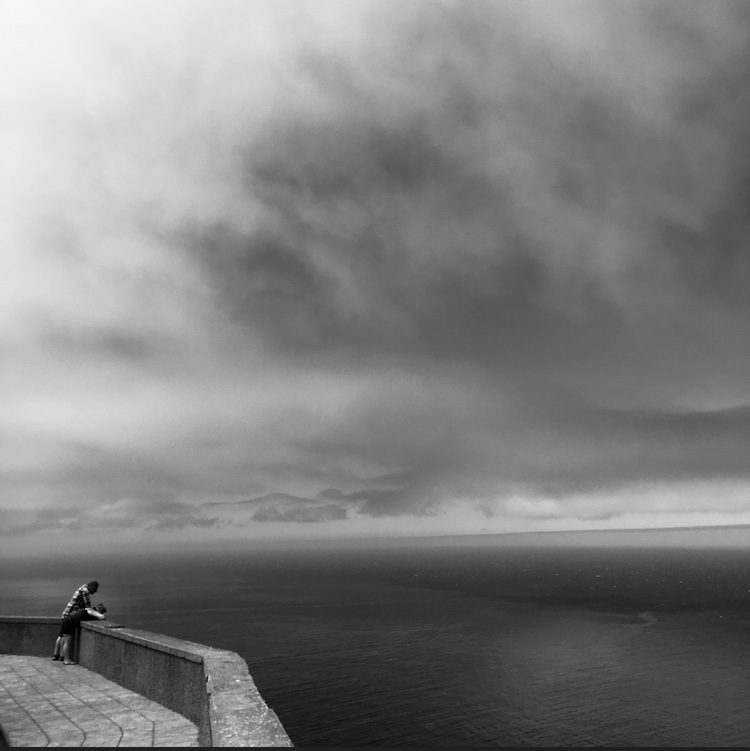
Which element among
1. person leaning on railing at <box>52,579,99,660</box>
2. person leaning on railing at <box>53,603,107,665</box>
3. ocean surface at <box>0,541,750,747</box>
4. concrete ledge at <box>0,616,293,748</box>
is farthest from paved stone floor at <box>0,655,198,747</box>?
ocean surface at <box>0,541,750,747</box>

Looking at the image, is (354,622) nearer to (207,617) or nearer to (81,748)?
(207,617)

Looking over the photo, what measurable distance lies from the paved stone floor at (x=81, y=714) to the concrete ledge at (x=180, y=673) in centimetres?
20

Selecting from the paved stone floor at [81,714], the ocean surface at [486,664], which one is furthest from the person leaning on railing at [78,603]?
the ocean surface at [486,664]

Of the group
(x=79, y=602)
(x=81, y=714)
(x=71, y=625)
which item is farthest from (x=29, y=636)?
(x=81, y=714)

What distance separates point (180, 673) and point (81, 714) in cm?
134

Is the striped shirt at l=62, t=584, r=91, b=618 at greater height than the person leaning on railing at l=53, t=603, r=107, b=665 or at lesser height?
greater

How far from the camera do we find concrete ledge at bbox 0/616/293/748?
5.86m

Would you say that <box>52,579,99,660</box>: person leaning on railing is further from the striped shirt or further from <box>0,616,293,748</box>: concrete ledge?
<box>0,616,293,748</box>: concrete ledge

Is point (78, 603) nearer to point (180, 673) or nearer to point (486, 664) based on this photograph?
point (180, 673)

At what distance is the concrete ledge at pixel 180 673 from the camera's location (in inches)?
231

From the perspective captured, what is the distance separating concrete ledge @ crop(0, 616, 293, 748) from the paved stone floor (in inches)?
8.0

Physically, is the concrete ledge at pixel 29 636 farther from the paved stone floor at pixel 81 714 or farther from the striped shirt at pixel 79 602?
the paved stone floor at pixel 81 714

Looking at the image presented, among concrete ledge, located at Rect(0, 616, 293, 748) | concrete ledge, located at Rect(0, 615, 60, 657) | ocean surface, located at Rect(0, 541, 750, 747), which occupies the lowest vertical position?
ocean surface, located at Rect(0, 541, 750, 747)

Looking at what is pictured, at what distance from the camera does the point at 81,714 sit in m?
8.20
